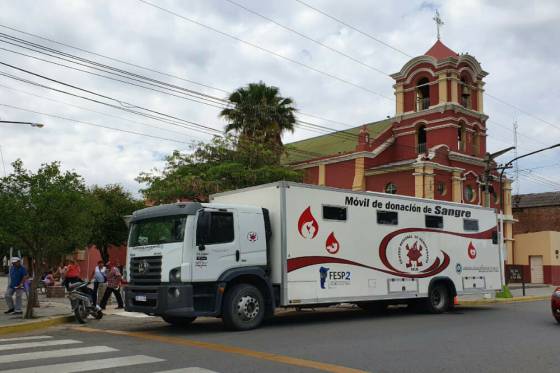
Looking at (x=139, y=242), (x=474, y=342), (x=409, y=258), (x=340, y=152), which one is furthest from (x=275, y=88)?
(x=474, y=342)

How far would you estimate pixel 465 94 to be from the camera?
4447 centimetres

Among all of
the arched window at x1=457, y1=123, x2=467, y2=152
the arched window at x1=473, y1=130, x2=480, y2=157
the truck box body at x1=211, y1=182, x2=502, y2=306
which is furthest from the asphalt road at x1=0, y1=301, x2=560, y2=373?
the arched window at x1=473, y1=130, x2=480, y2=157

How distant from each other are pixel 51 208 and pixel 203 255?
4706 millimetres

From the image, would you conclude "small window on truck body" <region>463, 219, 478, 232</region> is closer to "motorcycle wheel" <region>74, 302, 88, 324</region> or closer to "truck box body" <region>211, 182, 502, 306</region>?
"truck box body" <region>211, 182, 502, 306</region>

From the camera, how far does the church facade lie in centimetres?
4097

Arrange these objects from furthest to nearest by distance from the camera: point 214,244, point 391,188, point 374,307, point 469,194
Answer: point 469,194, point 391,188, point 374,307, point 214,244

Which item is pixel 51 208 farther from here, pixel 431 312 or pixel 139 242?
pixel 431 312

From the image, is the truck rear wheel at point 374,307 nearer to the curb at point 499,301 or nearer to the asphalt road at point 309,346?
the asphalt road at point 309,346

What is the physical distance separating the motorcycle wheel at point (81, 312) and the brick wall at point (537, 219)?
50.9 meters

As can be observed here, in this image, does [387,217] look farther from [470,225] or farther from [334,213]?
[470,225]

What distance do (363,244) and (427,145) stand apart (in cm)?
3004

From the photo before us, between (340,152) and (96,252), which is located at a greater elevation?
(340,152)

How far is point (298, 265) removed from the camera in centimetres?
1347

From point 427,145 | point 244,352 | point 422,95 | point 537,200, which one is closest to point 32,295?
point 244,352
